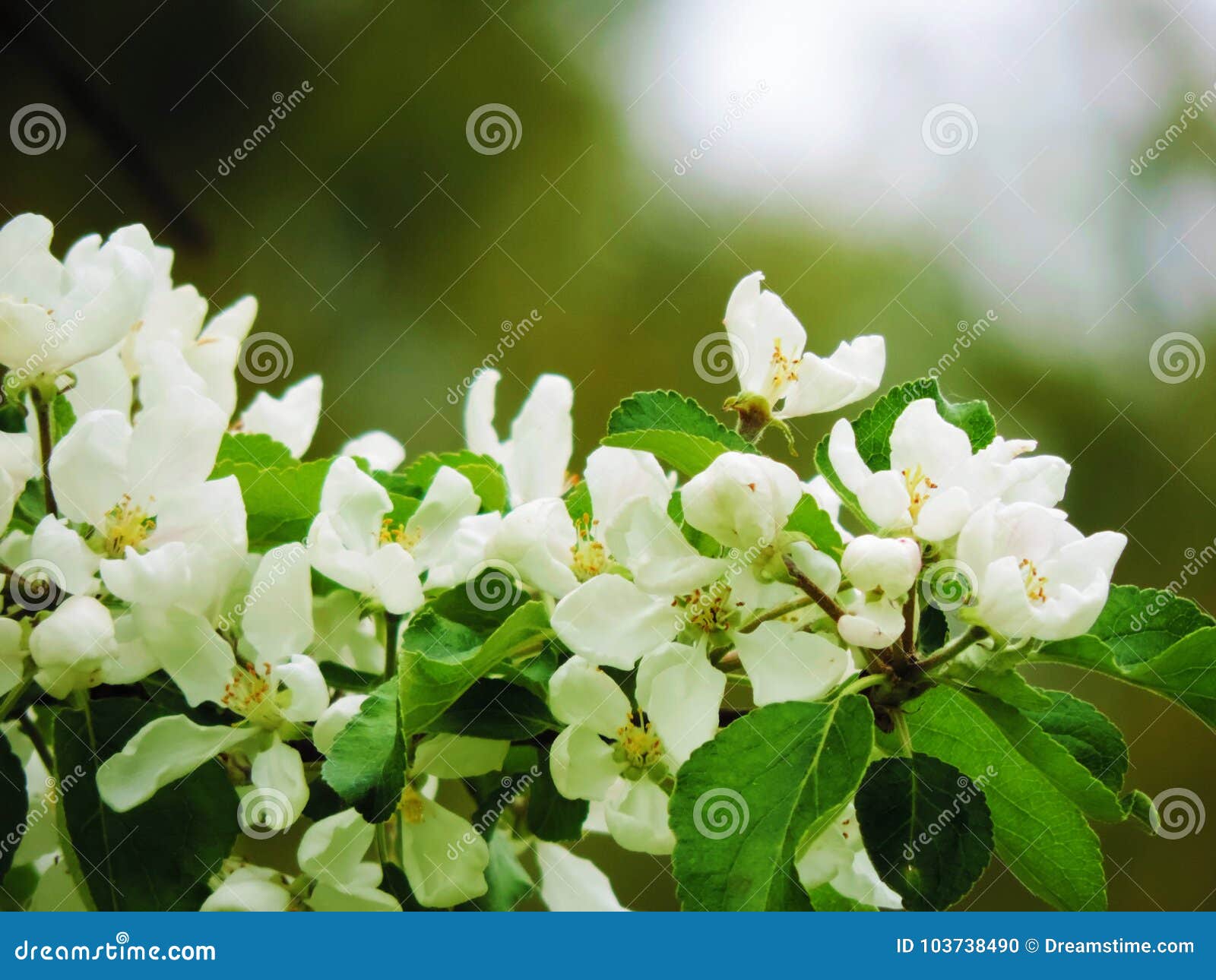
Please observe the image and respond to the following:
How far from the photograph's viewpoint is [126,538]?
1.24ft

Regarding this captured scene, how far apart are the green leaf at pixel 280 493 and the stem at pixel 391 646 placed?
49 millimetres

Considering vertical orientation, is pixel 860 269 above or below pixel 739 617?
above

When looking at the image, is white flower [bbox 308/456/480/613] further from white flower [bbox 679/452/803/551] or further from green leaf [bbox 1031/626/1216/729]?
green leaf [bbox 1031/626/1216/729]

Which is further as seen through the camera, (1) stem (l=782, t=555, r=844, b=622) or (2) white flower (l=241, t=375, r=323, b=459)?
(2) white flower (l=241, t=375, r=323, b=459)

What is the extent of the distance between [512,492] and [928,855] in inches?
8.2

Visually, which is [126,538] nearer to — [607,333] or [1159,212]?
[607,333]

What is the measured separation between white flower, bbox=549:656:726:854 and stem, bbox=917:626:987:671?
6 cm

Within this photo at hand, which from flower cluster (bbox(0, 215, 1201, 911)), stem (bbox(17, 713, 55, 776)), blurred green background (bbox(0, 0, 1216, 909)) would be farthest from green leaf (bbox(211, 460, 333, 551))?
blurred green background (bbox(0, 0, 1216, 909))

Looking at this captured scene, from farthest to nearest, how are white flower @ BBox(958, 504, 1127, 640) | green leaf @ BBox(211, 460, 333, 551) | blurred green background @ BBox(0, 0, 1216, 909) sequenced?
blurred green background @ BBox(0, 0, 1216, 909)
green leaf @ BBox(211, 460, 333, 551)
white flower @ BBox(958, 504, 1127, 640)

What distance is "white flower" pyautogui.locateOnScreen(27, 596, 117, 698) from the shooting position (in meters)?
0.35

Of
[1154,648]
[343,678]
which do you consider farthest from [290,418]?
[1154,648]

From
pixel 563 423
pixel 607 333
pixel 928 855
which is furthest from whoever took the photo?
pixel 607 333

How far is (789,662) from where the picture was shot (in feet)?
1.14

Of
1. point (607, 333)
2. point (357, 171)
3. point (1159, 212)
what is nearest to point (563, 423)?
point (607, 333)
